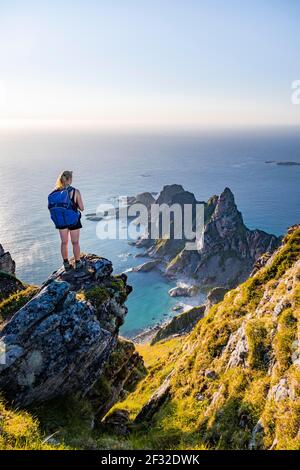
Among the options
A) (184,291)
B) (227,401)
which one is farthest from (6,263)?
(184,291)

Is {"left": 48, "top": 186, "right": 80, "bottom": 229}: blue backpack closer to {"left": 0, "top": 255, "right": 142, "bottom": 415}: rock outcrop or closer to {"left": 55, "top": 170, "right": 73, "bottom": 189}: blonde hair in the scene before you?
{"left": 55, "top": 170, "right": 73, "bottom": 189}: blonde hair

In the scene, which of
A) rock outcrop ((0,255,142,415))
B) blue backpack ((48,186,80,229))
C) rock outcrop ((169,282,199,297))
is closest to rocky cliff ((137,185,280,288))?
rock outcrop ((169,282,199,297))

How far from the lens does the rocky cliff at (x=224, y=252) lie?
16600 cm

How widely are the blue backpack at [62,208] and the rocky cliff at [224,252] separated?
151 m

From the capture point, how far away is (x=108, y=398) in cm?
1792

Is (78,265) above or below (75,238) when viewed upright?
below

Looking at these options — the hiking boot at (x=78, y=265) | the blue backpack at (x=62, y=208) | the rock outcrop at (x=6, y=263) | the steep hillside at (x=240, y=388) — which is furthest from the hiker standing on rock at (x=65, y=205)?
the steep hillside at (x=240, y=388)

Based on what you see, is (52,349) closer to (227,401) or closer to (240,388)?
(227,401)

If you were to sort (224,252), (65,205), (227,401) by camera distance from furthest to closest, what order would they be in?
(224,252)
(65,205)
(227,401)

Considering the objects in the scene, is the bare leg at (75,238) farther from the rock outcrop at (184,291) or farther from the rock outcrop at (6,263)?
the rock outcrop at (184,291)

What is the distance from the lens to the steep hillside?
11.2 meters

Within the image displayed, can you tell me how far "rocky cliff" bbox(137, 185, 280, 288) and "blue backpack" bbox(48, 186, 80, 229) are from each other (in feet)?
496

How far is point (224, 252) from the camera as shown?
177375mm

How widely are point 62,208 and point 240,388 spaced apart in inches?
442
